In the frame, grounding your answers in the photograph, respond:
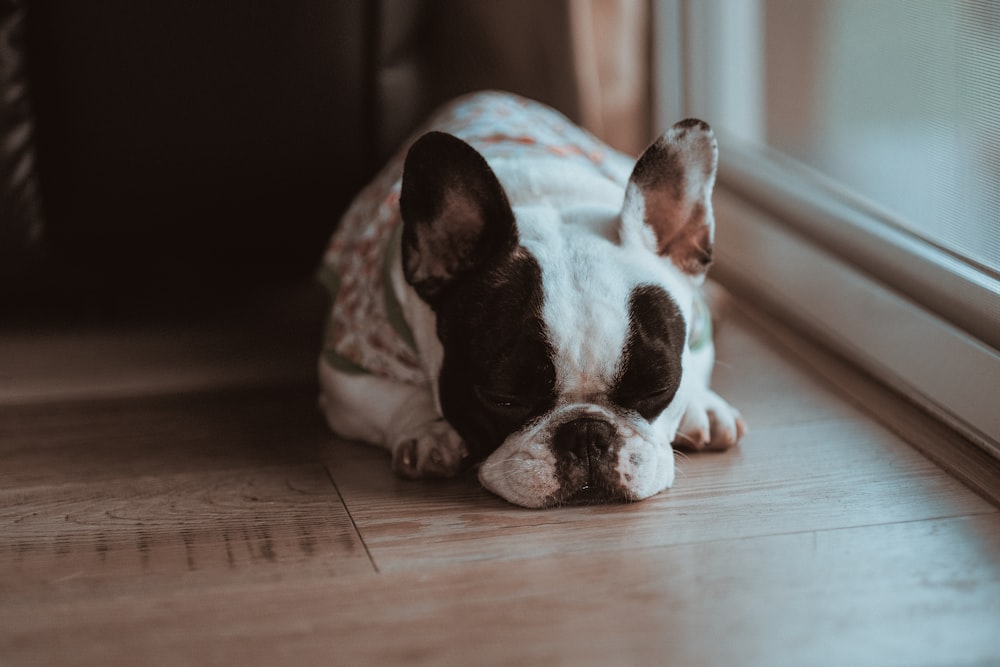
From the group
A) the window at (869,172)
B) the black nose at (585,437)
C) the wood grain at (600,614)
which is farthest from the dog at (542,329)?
the window at (869,172)

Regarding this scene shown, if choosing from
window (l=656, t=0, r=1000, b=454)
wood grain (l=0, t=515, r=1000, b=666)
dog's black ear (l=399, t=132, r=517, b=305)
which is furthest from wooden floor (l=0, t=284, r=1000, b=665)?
dog's black ear (l=399, t=132, r=517, b=305)

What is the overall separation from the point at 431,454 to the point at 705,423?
421mm

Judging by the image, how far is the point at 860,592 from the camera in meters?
1.35

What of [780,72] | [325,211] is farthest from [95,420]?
[780,72]

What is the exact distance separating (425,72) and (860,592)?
1.67 m

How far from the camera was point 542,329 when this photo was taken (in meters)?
1.55

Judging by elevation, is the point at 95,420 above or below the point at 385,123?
below

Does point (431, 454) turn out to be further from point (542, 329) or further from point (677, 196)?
point (677, 196)

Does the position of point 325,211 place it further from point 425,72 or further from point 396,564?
point 396,564

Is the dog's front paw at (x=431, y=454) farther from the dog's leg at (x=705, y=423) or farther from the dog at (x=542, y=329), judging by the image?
the dog's leg at (x=705, y=423)

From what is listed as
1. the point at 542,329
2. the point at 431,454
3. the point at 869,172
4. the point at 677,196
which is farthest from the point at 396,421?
the point at 869,172

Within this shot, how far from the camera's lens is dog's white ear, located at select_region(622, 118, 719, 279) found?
167 cm

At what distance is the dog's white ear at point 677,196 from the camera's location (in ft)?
5.47

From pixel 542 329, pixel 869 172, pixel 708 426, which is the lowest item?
pixel 708 426
